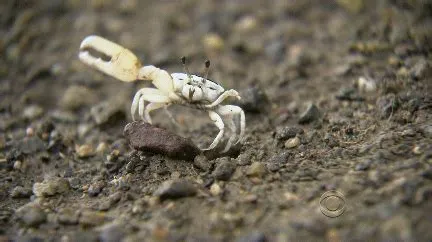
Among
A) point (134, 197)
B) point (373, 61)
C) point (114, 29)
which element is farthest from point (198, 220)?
point (114, 29)

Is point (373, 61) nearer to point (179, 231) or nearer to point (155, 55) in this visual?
point (155, 55)

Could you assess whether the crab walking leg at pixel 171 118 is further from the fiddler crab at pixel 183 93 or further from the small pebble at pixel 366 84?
the small pebble at pixel 366 84

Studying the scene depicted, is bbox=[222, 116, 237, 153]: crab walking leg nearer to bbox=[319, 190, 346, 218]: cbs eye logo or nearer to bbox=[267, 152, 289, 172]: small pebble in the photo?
bbox=[267, 152, 289, 172]: small pebble

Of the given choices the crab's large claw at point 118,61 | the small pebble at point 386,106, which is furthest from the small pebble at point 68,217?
the small pebble at point 386,106

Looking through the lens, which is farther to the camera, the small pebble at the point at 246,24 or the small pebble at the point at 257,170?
the small pebble at the point at 246,24

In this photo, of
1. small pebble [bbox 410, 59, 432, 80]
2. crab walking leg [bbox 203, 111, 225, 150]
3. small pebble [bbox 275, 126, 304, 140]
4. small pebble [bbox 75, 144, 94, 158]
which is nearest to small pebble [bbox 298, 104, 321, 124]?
small pebble [bbox 275, 126, 304, 140]

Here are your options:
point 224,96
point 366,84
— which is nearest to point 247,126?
point 224,96

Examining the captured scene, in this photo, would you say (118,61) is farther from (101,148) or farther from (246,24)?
(246,24)
